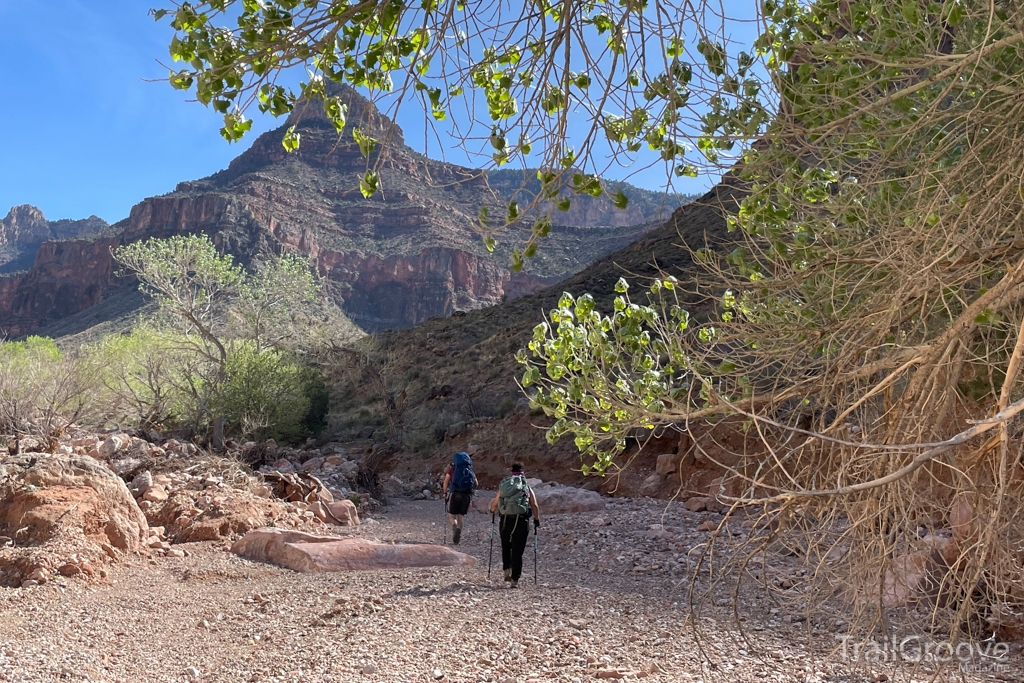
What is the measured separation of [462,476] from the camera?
938 centimetres

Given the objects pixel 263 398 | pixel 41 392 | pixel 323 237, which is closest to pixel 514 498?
pixel 263 398

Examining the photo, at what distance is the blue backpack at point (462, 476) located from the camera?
929cm

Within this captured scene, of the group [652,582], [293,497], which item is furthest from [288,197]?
[652,582]

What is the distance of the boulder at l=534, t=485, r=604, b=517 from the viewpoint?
37.7ft

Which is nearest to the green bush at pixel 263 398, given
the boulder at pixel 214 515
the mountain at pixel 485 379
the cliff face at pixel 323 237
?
the mountain at pixel 485 379

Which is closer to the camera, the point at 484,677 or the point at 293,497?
the point at 484,677

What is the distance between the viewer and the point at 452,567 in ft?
26.2

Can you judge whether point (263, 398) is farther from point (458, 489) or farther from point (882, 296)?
point (882, 296)

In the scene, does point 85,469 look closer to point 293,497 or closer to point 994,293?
point 293,497

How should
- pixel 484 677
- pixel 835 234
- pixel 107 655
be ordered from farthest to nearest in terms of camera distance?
pixel 107 655 → pixel 484 677 → pixel 835 234

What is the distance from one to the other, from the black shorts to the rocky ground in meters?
1.46

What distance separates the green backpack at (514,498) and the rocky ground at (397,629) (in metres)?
0.76

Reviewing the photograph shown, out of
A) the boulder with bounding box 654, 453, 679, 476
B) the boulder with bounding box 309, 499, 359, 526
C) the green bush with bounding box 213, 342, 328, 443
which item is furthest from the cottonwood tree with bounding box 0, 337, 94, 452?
the boulder with bounding box 654, 453, 679, 476

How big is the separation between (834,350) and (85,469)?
7.58 m
